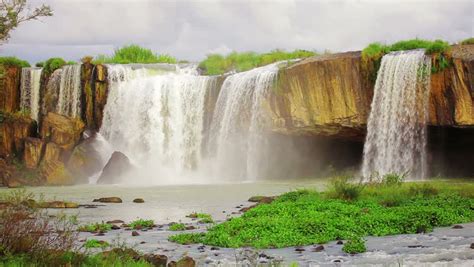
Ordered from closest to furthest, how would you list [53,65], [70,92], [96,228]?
[96,228], [70,92], [53,65]

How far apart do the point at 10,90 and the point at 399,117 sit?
2708 centimetres

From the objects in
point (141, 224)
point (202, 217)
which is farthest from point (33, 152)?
point (141, 224)

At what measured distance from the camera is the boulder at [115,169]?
126ft

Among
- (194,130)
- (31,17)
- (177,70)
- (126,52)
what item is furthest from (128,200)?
(126,52)

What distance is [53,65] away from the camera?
154 feet

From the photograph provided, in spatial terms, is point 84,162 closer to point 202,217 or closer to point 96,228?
point 202,217

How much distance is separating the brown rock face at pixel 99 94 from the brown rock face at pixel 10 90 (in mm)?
5796

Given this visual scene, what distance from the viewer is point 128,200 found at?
25922 millimetres

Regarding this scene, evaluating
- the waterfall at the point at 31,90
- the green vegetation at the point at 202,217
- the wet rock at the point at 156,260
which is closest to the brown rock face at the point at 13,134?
the waterfall at the point at 31,90

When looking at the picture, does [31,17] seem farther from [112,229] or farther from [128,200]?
[128,200]

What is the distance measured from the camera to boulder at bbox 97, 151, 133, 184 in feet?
126

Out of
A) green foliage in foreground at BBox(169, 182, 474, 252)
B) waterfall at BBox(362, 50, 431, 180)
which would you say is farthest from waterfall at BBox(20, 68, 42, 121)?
green foliage in foreground at BBox(169, 182, 474, 252)

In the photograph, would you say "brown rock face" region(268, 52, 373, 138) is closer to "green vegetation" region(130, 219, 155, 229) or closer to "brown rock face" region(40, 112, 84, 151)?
"brown rock face" region(40, 112, 84, 151)

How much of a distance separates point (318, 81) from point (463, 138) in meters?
7.91
